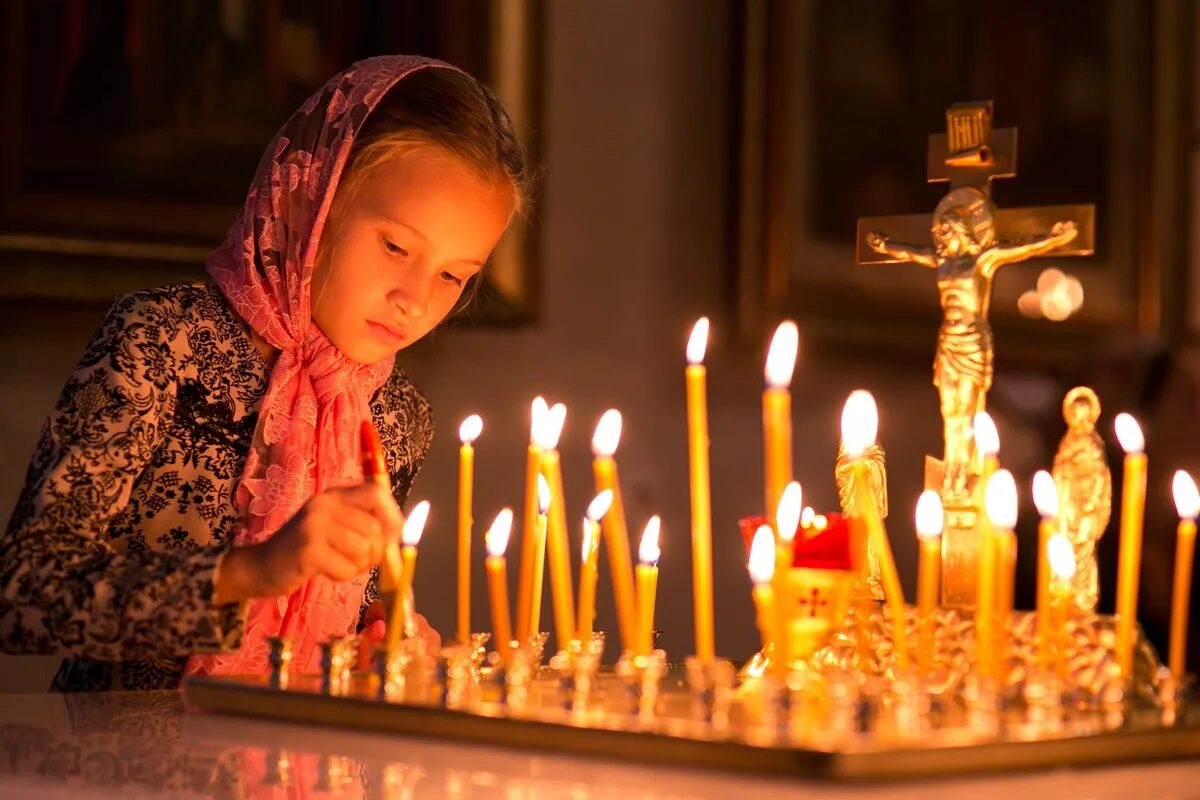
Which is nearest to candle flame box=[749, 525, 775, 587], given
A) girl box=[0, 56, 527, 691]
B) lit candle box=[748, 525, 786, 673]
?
lit candle box=[748, 525, 786, 673]

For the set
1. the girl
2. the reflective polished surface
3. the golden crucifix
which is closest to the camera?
the reflective polished surface

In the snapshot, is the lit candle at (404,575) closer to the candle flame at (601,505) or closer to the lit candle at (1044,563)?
the candle flame at (601,505)

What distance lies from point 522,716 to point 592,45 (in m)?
1.69

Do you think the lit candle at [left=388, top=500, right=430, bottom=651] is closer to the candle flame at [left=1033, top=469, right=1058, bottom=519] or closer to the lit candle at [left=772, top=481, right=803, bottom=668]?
the lit candle at [left=772, top=481, right=803, bottom=668]

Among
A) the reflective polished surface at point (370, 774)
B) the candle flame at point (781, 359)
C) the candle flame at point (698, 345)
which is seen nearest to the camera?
the reflective polished surface at point (370, 774)

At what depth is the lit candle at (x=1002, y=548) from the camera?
1.02 m

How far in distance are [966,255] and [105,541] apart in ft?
2.44

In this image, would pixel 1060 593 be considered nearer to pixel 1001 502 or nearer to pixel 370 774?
pixel 1001 502

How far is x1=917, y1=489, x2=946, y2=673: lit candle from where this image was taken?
1.06m

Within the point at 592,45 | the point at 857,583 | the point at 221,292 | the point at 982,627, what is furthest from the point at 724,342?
the point at 982,627

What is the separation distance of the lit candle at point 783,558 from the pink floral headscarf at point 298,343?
64cm

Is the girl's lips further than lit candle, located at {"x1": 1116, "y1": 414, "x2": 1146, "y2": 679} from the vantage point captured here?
Yes

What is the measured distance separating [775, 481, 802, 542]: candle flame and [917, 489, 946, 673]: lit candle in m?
0.08

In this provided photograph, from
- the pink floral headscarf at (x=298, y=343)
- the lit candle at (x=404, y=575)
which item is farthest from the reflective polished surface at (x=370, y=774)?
the pink floral headscarf at (x=298, y=343)
